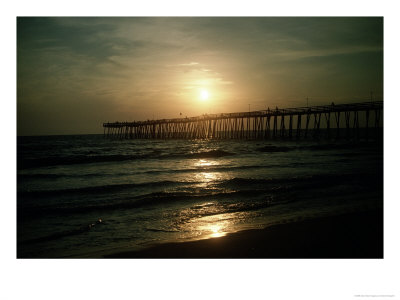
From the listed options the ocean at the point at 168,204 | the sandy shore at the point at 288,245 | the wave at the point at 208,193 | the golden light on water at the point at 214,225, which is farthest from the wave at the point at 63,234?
the golden light on water at the point at 214,225

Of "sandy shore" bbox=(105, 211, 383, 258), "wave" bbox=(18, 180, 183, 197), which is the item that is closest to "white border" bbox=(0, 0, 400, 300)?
"sandy shore" bbox=(105, 211, 383, 258)

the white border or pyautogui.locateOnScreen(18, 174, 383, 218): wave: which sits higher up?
pyautogui.locateOnScreen(18, 174, 383, 218): wave

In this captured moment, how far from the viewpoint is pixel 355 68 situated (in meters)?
8.65

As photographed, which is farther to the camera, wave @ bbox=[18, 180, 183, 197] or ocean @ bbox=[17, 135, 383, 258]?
wave @ bbox=[18, 180, 183, 197]

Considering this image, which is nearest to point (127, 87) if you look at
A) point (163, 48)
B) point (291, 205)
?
point (163, 48)

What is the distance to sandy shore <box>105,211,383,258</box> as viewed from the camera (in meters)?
4.27

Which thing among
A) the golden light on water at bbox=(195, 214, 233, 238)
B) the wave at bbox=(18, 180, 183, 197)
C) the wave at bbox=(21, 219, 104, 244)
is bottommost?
the wave at bbox=(21, 219, 104, 244)

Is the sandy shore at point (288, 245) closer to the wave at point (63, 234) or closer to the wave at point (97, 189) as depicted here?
the wave at point (63, 234)


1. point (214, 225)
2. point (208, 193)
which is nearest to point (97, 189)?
point (208, 193)

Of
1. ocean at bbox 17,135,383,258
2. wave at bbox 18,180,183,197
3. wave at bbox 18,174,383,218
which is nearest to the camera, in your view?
ocean at bbox 17,135,383,258

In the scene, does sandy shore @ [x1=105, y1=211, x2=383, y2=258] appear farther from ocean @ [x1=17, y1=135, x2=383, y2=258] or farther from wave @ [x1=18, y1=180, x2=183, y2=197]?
wave @ [x1=18, y1=180, x2=183, y2=197]

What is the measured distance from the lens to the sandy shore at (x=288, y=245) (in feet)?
14.0

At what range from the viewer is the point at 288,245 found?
440 cm
